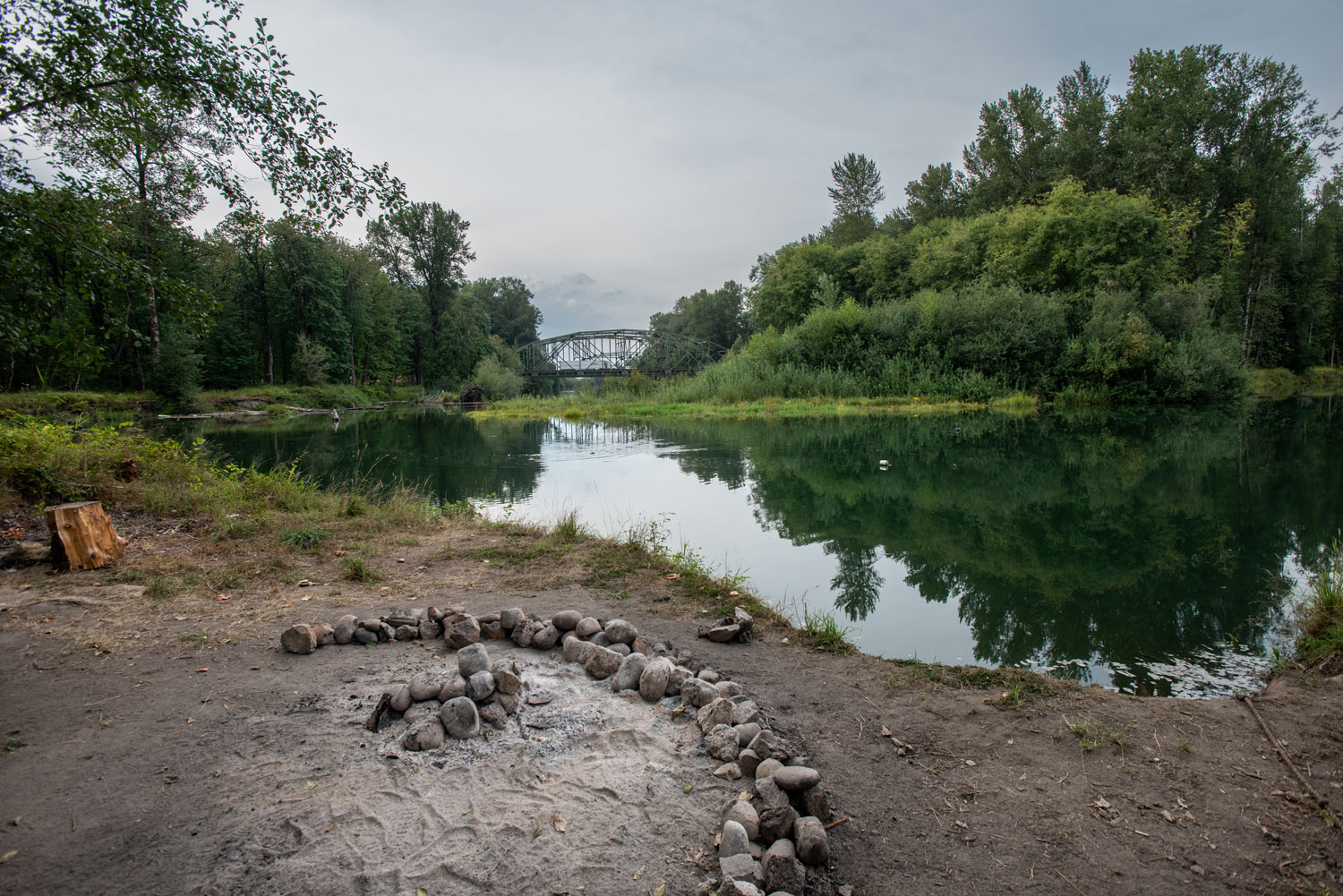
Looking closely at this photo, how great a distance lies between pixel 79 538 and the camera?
5668 millimetres

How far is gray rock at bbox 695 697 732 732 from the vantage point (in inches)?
127

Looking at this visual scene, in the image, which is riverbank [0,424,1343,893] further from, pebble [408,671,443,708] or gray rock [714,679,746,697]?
pebble [408,671,443,708]

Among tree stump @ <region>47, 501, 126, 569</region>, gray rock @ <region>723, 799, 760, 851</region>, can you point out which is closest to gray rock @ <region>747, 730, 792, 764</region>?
gray rock @ <region>723, 799, 760, 851</region>

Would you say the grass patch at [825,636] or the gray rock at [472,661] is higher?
the gray rock at [472,661]

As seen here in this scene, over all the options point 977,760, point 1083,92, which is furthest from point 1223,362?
point 977,760

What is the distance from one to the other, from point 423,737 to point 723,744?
1481 millimetres

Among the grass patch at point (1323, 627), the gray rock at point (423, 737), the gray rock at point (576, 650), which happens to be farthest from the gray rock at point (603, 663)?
the grass patch at point (1323, 627)

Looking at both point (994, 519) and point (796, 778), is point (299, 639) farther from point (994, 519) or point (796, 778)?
point (994, 519)

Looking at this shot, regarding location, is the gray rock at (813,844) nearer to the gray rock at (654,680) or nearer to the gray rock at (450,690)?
the gray rock at (654,680)

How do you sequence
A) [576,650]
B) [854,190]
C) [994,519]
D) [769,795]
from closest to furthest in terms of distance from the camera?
1. [769,795]
2. [576,650]
3. [994,519]
4. [854,190]

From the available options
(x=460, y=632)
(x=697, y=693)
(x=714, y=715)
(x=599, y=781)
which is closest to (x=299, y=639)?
(x=460, y=632)

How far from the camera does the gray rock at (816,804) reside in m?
2.62

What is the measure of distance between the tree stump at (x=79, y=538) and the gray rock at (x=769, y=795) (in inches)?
251

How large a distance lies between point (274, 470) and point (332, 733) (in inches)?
302
